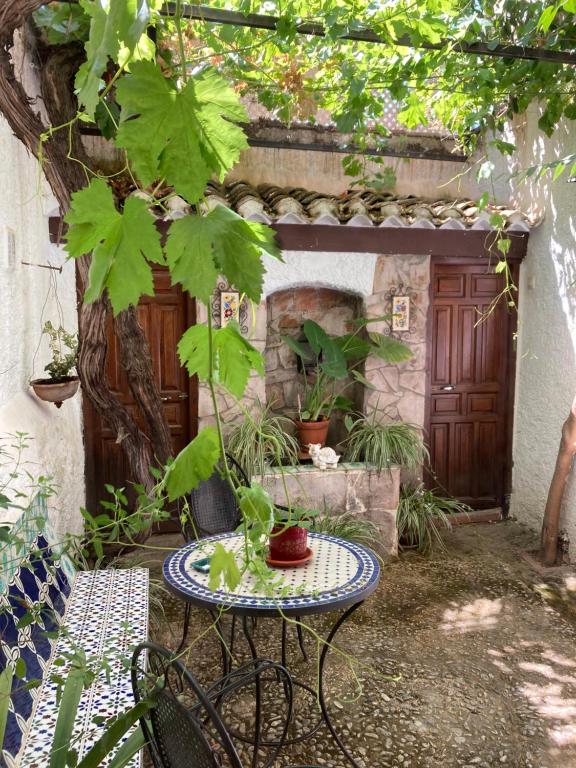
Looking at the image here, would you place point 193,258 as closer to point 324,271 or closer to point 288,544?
point 288,544

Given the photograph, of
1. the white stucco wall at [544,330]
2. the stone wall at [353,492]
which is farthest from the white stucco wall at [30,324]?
the white stucco wall at [544,330]

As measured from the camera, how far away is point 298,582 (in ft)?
9.45

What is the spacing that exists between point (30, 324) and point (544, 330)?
3.80 metres

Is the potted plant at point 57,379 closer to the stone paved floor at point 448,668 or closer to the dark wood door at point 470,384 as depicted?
the stone paved floor at point 448,668

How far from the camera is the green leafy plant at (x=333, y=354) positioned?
5.23 m

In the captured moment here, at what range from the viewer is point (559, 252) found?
17.0ft

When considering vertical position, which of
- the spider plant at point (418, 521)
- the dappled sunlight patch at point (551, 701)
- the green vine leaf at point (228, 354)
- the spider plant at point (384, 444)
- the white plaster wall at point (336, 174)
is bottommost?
the dappled sunlight patch at point (551, 701)

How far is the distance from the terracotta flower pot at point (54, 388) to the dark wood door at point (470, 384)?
9.94ft

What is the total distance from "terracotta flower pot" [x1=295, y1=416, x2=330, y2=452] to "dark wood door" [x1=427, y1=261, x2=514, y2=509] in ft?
3.32

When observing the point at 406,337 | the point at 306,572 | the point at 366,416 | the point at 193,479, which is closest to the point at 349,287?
the point at 406,337

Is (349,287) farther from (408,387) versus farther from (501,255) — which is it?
(501,255)

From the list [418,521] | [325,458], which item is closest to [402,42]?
[325,458]

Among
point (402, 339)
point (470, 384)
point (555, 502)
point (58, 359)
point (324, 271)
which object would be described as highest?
point (324, 271)

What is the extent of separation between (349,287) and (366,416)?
1.03m
